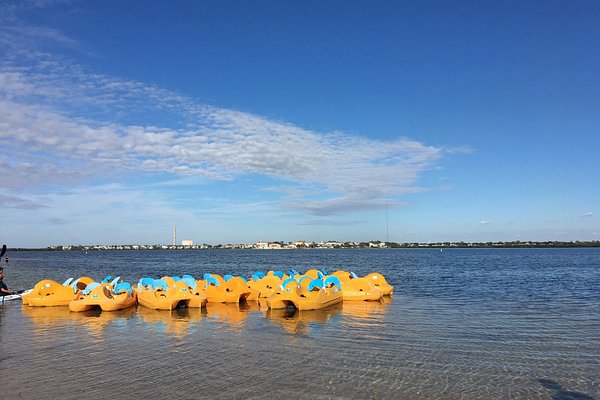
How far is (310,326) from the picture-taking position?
17578 millimetres

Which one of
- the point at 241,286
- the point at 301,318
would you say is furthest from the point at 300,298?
the point at 241,286

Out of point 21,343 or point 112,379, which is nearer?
point 112,379

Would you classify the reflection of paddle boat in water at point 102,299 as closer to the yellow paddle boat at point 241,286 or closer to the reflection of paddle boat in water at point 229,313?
the reflection of paddle boat in water at point 229,313

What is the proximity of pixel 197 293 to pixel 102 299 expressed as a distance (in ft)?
14.9

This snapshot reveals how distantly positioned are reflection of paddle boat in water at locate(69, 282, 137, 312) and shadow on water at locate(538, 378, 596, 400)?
60.7ft

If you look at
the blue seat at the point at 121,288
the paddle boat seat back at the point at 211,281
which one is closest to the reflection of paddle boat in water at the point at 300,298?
the paddle boat seat back at the point at 211,281

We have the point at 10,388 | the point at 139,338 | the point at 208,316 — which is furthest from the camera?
the point at 208,316

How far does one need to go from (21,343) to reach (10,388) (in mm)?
5536

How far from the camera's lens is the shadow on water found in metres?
9.52

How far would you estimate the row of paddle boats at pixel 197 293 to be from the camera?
2127 centimetres

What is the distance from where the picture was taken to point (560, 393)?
9.78m

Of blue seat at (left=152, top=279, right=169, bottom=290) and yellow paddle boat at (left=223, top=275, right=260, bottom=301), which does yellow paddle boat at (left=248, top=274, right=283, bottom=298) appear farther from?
blue seat at (left=152, top=279, right=169, bottom=290)

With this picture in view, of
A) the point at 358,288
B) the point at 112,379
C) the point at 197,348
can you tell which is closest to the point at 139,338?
the point at 197,348

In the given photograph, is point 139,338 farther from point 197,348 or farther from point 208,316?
point 208,316
